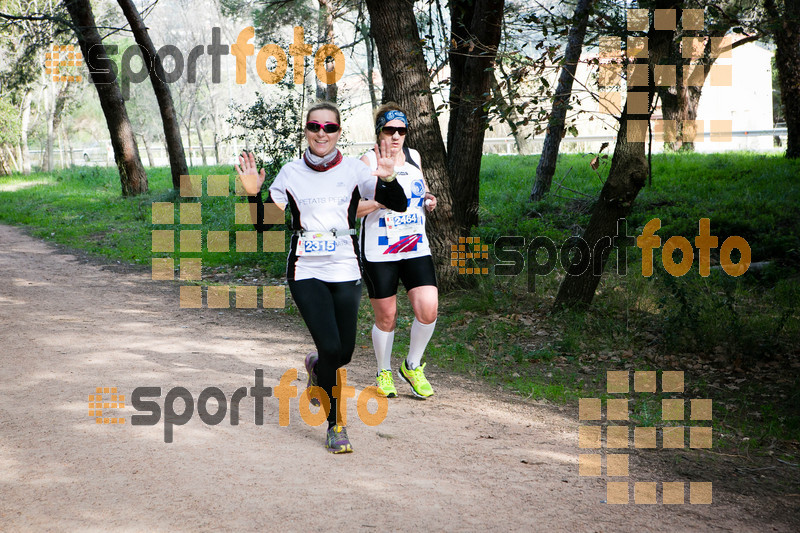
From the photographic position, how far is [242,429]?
17.6 feet

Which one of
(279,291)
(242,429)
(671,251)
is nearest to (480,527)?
(242,429)

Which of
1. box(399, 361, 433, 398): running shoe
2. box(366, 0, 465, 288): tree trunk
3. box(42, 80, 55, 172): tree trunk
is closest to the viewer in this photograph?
box(399, 361, 433, 398): running shoe

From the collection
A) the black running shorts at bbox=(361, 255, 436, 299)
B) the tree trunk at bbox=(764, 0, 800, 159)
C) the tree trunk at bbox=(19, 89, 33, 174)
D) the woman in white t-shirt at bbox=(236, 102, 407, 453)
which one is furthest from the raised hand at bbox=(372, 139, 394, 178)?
the tree trunk at bbox=(19, 89, 33, 174)

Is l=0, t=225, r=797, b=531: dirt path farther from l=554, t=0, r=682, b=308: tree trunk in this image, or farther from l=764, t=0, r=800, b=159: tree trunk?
l=764, t=0, r=800, b=159: tree trunk

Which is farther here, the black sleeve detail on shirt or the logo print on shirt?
the logo print on shirt

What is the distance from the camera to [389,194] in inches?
199

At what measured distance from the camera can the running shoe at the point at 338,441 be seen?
493cm

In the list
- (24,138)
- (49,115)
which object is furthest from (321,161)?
(49,115)

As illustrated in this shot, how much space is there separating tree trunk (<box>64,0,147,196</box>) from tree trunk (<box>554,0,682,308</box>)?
636 inches

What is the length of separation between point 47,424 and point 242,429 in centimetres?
139

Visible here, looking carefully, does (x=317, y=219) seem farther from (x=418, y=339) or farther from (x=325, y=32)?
(x=325, y=32)

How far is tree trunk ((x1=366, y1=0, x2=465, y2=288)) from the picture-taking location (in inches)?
380

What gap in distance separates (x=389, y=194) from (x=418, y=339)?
169 centimetres

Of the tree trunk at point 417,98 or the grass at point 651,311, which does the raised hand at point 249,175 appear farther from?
the tree trunk at point 417,98
